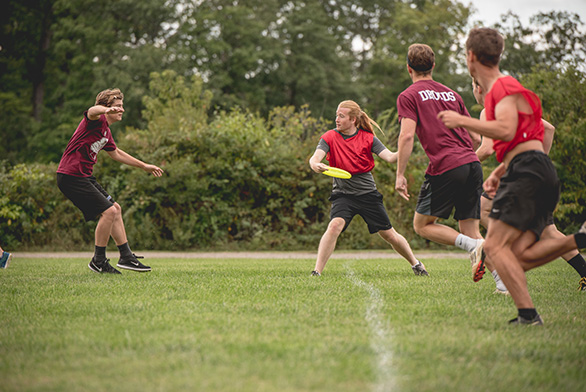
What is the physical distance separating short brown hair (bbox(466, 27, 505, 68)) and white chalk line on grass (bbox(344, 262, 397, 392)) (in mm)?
2068

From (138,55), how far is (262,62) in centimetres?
762

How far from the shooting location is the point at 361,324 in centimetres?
401

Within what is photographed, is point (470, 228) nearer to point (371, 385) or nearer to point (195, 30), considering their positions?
point (371, 385)

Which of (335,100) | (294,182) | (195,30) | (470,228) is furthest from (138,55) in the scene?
(470,228)

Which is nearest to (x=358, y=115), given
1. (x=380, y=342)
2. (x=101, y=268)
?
(x=101, y=268)

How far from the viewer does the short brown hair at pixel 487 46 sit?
4.14 meters

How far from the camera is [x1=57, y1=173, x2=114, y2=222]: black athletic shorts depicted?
7.13 m

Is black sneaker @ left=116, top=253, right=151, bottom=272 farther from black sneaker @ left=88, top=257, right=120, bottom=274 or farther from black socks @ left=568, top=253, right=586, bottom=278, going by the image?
black socks @ left=568, top=253, right=586, bottom=278

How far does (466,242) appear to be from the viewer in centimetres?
532

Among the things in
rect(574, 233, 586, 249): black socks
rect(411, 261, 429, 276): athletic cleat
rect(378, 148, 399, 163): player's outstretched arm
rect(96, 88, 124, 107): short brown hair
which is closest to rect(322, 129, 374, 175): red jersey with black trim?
rect(378, 148, 399, 163): player's outstretched arm

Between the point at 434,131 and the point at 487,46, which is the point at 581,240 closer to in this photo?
the point at 487,46

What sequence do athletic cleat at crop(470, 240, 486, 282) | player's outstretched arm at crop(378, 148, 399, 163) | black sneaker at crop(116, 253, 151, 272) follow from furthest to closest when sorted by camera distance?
black sneaker at crop(116, 253, 151, 272) → player's outstretched arm at crop(378, 148, 399, 163) → athletic cleat at crop(470, 240, 486, 282)

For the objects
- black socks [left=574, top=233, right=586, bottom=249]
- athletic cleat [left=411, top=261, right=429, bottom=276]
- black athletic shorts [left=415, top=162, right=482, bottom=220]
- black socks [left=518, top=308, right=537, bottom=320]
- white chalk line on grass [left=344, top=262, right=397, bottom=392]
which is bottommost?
athletic cleat [left=411, top=261, right=429, bottom=276]

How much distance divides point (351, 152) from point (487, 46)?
10.5 ft
